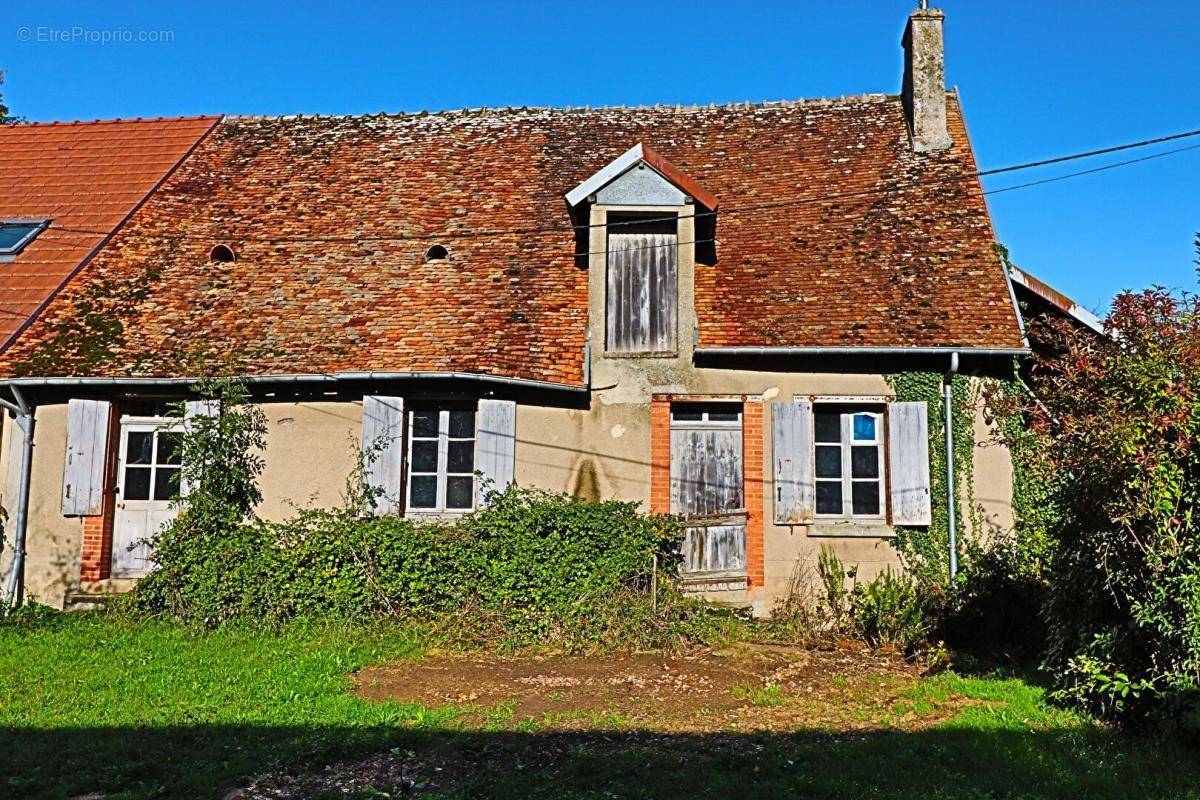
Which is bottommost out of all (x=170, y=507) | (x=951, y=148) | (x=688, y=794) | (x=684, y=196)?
(x=688, y=794)

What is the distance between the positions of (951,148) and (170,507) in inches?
409

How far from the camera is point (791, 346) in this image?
31.5 ft

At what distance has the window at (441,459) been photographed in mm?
9969

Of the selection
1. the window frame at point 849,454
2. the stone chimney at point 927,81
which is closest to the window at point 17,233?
the window frame at point 849,454

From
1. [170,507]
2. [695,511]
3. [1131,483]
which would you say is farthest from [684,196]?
[170,507]

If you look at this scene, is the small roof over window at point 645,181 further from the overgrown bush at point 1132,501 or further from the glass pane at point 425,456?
the overgrown bush at point 1132,501

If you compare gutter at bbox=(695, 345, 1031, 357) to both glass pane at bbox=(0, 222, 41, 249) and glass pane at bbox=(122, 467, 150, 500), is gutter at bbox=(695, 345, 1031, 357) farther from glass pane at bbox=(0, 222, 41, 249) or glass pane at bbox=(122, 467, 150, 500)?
glass pane at bbox=(0, 222, 41, 249)

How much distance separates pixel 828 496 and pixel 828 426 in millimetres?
752

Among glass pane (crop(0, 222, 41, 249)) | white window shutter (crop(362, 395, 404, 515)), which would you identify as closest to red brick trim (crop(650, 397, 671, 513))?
white window shutter (crop(362, 395, 404, 515))

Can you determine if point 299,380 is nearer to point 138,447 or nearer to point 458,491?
point 458,491

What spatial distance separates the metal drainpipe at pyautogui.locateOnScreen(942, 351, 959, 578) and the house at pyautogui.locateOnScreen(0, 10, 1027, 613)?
0.39ft

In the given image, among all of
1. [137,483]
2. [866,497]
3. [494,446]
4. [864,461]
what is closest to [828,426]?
[864,461]

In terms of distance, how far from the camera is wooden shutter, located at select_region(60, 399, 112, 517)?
9789mm

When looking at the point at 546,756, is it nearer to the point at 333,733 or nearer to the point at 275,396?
the point at 333,733
